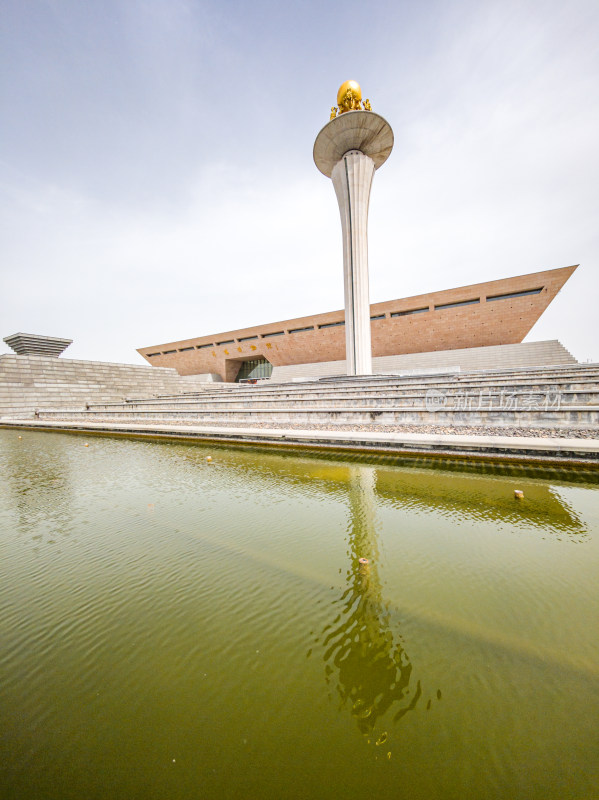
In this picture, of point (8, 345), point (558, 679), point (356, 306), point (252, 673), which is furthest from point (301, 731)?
point (8, 345)

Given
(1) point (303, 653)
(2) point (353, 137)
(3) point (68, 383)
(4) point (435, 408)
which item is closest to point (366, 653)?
(1) point (303, 653)

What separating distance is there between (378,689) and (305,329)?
29659 mm

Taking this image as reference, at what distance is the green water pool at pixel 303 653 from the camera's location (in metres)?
1.14

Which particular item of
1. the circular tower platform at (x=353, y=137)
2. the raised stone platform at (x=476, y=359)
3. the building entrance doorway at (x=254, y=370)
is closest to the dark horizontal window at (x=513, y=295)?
the raised stone platform at (x=476, y=359)

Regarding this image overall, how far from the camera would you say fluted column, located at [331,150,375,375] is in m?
18.3

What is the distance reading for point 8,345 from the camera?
71.7 feet

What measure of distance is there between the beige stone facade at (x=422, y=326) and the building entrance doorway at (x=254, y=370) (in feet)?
13.2

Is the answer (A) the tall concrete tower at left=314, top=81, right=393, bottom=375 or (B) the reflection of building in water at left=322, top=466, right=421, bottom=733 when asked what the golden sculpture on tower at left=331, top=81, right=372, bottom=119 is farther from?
(B) the reflection of building in water at left=322, top=466, right=421, bottom=733

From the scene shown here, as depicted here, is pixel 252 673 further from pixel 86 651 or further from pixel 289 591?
pixel 86 651

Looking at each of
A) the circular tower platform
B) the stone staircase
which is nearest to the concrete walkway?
the stone staircase

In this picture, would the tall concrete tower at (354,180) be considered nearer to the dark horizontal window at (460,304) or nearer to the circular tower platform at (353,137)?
the circular tower platform at (353,137)

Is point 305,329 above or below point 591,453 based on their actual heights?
above

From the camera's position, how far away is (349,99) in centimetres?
1805

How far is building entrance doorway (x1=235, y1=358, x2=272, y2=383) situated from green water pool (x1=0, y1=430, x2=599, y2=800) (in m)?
36.3
